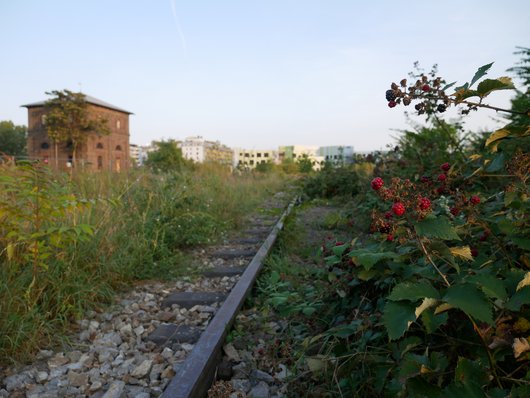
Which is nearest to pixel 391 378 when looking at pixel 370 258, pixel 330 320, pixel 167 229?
pixel 370 258

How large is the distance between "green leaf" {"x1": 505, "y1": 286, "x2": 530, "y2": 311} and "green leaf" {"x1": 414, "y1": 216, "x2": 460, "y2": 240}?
0.80 ft

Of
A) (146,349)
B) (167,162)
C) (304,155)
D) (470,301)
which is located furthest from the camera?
(304,155)

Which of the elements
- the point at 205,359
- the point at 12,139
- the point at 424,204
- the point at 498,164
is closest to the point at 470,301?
the point at 424,204

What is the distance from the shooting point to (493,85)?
1.26 metres

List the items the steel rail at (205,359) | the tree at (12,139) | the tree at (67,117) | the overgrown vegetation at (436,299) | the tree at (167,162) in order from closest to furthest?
the overgrown vegetation at (436,299)
the steel rail at (205,359)
the tree at (167,162)
the tree at (67,117)
the tree at (12,139)

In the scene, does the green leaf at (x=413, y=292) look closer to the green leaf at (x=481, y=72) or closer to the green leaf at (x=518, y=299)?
the green leaf at (x=518, y=299)

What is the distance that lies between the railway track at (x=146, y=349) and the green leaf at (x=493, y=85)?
5.37ft

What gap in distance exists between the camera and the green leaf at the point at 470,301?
3.39 feet

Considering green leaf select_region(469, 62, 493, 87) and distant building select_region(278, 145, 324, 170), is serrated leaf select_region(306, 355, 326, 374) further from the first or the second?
distant building select_region(278, 145, 324, 170)

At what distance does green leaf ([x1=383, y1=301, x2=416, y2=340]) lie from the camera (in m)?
1.10

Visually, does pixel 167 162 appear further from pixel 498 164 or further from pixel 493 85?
pixel 493 85

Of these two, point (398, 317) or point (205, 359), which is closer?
point (398, 317)

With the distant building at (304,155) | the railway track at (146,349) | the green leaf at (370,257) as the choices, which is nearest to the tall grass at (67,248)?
the railway track at (146,349)

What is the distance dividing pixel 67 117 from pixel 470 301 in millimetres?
56926
